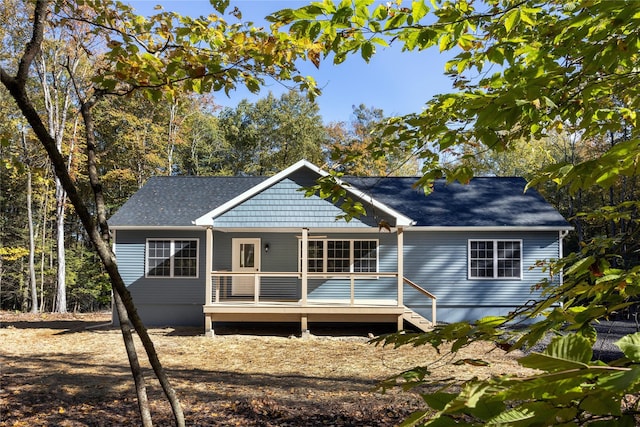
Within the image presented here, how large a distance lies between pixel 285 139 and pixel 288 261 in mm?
20122

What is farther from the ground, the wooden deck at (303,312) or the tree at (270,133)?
the tree at (270,133)

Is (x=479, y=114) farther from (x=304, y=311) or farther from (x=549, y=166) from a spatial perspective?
(x=304, y=311)

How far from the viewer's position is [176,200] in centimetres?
1703

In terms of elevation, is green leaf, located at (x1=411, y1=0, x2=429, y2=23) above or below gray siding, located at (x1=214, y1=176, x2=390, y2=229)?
above

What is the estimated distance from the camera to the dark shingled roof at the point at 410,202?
51.2 feet

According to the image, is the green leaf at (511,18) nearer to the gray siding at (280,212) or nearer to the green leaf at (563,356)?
the green leaf at (563,356)

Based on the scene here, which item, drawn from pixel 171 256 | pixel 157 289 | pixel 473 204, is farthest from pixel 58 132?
pixel 473 204

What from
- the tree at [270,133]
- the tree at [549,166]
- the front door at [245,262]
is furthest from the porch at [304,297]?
the tree at [270,133]

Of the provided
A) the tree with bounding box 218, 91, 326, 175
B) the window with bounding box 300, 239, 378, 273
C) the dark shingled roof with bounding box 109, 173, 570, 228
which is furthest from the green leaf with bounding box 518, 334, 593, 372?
the tree with bounding box 218, 91, 326, 175

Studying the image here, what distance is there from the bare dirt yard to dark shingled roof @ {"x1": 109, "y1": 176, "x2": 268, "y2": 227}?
3714 mm

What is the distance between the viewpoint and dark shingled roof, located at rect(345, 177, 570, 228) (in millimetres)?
15664

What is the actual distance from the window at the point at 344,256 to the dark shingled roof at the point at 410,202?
185 cm

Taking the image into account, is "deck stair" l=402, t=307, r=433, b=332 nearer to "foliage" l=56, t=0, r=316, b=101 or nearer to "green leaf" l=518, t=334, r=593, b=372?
"foliage" l=56, t=0, r=316, b=101

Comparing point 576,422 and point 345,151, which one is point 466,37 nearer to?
point 345,151
